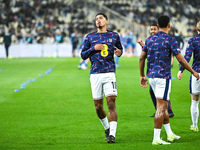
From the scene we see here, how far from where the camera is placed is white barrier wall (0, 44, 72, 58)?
41250mm

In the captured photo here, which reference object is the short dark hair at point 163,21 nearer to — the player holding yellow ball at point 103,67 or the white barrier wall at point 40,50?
the player holding yellow ball at point 103,67

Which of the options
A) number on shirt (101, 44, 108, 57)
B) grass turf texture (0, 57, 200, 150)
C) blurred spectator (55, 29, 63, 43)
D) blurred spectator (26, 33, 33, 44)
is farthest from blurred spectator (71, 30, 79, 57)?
number on shirt (101, 44, 108, 57)

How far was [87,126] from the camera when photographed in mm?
8602

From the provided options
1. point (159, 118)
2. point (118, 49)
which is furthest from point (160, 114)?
point (118, 49)

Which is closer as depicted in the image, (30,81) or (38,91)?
(38,91)

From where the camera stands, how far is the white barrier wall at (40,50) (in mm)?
41250

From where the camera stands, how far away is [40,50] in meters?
41.8

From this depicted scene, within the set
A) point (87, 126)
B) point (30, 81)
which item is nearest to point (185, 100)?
point (87, 126)

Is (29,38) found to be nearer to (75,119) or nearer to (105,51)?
(75,119)

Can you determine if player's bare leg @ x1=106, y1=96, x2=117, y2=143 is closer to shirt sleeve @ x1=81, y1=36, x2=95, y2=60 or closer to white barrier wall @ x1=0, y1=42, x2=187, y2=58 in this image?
shirt sleeve @ x1=81, y1=36, x2=95, y2=60

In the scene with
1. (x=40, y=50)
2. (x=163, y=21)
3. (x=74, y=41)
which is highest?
(x=163, y=21)

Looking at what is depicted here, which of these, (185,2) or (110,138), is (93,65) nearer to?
(110,138)

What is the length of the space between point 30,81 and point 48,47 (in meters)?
23.7

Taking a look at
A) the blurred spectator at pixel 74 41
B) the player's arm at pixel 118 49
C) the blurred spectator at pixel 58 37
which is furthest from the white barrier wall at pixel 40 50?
the player's arm at pixel 118 49
